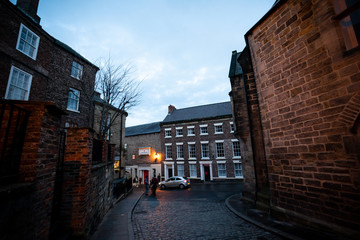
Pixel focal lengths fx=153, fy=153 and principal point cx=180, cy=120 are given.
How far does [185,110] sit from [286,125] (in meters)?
21.2

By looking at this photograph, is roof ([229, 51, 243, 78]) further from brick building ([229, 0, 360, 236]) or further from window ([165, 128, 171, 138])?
window ([165, 128, 171, 138])

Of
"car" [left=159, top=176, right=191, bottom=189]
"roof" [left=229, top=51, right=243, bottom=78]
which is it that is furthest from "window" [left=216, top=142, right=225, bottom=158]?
"roof" [left=229, top=51, right=243, bottom=78]

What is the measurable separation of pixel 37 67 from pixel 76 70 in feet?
12.9

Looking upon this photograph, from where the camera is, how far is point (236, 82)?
32.8 ft

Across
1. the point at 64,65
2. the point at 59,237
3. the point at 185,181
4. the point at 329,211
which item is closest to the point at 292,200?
the point at 329,211

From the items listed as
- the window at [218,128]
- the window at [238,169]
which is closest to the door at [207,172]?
the window at [238,169]

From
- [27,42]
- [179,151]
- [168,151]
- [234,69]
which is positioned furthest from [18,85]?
[179,151]

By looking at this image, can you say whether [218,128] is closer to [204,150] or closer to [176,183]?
[204,150]

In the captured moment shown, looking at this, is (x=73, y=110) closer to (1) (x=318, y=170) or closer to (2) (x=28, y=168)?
(2) (x=28, y=168)

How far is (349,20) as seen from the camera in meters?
4.11

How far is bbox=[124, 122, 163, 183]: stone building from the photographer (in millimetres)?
25031

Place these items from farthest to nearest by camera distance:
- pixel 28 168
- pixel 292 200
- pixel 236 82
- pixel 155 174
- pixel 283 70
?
pixel 155 174 < pixel 236 82 < pixel 283 70 < pixel 292 200 < pixel 28 168

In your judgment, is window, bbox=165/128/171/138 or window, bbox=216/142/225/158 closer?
window, bbox=216/142/225/158

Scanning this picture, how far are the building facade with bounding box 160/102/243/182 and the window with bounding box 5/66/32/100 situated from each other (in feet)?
55.0
